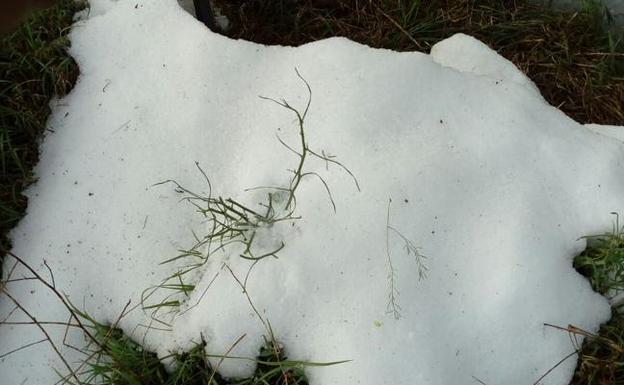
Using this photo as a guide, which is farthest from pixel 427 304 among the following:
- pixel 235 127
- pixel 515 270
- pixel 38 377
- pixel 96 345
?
pixel 38 377

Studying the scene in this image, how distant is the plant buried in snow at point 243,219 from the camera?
4.89 ft

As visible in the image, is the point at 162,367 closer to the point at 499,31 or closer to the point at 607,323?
the point at 607,323

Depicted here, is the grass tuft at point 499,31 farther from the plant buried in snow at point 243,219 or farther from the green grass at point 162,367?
the green grass at point 162,367

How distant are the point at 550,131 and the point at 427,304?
610mm

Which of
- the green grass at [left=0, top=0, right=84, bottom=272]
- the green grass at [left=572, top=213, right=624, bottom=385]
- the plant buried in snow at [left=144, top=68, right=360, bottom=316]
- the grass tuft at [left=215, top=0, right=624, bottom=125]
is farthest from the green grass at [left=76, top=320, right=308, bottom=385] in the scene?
the grass tuft at [left=215, top=0, right=624, bottom=125]

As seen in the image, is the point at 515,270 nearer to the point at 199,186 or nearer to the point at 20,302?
the point at 199,186

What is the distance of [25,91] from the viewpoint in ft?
5.90

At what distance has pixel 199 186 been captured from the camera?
5.31 ft

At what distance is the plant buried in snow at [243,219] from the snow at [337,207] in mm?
21

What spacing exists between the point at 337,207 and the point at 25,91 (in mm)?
1054

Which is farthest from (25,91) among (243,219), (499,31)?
(499,31)

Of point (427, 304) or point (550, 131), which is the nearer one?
point (427, 304)

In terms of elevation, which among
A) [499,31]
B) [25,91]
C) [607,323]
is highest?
[25,91]

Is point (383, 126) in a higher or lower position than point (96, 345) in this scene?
higher
